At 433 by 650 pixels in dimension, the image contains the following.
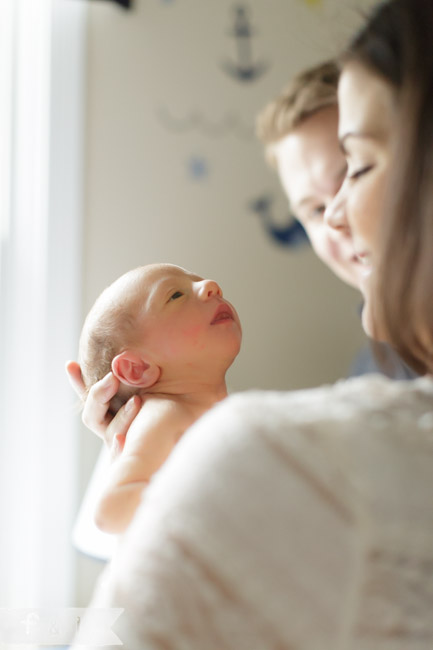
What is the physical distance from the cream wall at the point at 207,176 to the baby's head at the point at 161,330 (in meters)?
1.06

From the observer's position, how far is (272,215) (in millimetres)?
2279

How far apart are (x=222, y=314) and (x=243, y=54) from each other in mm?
1611

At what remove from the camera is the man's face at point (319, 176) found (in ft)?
5.03

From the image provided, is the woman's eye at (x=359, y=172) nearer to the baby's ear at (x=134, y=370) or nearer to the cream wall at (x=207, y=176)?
the baby's ear at (x=134, y=370)

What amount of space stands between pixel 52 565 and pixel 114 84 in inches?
53.7

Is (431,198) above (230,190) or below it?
above

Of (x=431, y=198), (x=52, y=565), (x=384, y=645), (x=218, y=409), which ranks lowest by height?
(x=52, y=565)

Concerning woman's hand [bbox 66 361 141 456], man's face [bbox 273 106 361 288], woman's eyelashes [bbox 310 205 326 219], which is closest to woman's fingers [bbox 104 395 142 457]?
woman's hand [bbox 66 361 141 456]

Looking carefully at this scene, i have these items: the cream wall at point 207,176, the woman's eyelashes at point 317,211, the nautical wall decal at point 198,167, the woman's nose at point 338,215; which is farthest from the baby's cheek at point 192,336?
the nautical wall decal at point 198,167

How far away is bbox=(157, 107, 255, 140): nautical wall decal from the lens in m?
2.13

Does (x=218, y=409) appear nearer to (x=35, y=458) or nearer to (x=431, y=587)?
(x=431, y=587)

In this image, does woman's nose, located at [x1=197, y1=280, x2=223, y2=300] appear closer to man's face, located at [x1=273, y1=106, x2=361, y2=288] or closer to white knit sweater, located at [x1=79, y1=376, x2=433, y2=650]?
white knit sweater, located at [x1=79, y1=376, x2=433, y2=650]

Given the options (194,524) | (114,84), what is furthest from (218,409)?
(114,84)

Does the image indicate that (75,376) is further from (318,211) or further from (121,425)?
(318,211)
